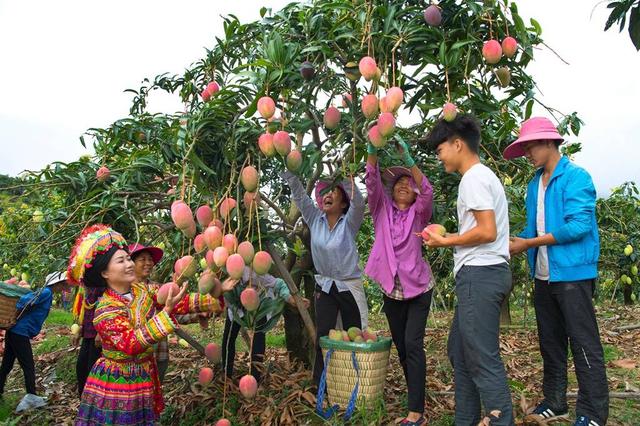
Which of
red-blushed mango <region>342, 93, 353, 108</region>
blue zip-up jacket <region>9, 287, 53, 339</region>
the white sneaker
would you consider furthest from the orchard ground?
red-blushed mango <region>342, 93, 353, 108</region>

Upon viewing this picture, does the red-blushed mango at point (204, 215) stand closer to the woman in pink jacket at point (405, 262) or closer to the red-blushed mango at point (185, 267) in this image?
the red-blushed mango at point (185, 267)

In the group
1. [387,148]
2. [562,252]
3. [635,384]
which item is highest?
[387,148]

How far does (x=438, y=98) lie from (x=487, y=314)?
27.0 inches

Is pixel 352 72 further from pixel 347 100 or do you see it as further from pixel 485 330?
pixel 485 330

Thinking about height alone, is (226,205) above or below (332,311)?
above

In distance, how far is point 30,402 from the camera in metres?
3.10

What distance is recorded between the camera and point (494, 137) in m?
2.08

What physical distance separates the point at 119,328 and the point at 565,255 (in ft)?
4.91

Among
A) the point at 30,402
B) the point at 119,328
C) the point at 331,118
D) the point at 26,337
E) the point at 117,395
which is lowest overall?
the point at 30,402

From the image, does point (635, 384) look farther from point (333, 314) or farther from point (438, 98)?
point (438, 98)

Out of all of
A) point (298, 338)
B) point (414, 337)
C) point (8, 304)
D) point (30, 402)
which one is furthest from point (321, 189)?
point (30, 402)

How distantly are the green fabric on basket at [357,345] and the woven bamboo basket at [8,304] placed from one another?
1855mm

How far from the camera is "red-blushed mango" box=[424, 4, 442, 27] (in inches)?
67.6

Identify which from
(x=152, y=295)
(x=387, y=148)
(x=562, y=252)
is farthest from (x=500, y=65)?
(x=152, y=295)
